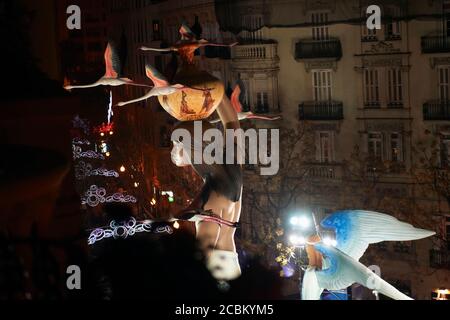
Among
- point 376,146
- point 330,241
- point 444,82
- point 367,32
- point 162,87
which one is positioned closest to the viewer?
point 162,87

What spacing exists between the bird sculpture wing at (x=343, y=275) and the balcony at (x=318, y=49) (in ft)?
22.0

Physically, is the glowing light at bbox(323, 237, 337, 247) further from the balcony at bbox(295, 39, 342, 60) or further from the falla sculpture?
the balcony at bbox(295, 39, 342, 60)

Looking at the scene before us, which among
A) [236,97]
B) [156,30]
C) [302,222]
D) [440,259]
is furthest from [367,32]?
[302,222]

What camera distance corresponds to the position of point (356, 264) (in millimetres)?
10219

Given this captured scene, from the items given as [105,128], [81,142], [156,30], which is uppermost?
[156,30]

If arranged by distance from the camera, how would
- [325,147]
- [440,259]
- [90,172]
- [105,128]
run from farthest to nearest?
[105,128] < [90,172] < [325,147] < [440,259]

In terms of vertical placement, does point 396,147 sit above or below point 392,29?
below

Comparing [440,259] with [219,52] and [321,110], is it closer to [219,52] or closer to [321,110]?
[321,110]

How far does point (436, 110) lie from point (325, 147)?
1936 millimetres

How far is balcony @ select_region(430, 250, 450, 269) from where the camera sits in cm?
1572

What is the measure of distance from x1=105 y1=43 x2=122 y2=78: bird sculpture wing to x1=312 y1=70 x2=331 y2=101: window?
658 centimetres

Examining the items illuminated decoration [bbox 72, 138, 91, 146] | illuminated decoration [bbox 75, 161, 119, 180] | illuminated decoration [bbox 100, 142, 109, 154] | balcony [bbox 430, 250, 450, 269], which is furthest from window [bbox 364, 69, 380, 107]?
illuminated decoration [bbox 72, 138, 91, 146]

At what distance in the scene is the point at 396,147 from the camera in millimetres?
16328

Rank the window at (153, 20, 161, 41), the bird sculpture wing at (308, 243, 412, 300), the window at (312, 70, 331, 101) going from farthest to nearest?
the window at (153, 20, 161, 41)
the window at (312, 70, 331, 101)
the bird sculpture wing at (308, 243, 412, 300)
